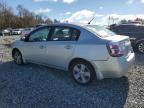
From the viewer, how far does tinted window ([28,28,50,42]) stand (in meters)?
6.37

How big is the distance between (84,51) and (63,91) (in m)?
1.10

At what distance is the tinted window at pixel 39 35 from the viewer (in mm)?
6366

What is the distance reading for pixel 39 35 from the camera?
21.8 ft

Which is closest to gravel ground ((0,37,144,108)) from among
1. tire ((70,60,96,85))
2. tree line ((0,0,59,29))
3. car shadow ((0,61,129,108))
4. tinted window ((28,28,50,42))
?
car shadow ((0,61,129,108))

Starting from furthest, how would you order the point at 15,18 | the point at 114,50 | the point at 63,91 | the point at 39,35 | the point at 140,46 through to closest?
1. the point at 15,18
2. the point at 140,46
3. the point at 39,35
4. the point at 63,91
5. the point at 114,50

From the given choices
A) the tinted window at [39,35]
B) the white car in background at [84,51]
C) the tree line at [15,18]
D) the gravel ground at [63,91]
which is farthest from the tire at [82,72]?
the tree line at [15,18]

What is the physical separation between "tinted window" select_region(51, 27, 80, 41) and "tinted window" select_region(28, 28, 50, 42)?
0.33 meters

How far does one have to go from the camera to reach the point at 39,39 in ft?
21.6

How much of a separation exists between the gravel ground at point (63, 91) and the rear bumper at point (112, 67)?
40 cm

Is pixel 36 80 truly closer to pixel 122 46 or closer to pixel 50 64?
pixel 50 64

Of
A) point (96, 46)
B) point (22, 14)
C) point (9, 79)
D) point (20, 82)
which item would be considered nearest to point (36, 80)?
point (20, 82)

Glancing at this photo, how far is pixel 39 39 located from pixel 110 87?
106 inches

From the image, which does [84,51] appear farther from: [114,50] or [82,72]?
[114,50]

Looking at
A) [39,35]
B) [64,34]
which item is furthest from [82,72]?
[39,35]
